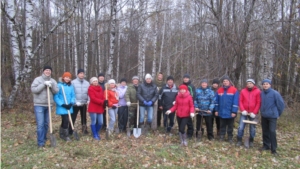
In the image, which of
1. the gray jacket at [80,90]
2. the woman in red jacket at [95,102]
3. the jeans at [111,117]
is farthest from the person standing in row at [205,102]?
the gray jacket at [80,90]

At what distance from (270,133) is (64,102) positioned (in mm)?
5495

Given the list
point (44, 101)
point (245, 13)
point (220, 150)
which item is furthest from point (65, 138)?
point (245, 13)

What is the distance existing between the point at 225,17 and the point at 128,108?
16.9 ft

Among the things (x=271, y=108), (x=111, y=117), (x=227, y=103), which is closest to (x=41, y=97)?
(x=111, y=117)

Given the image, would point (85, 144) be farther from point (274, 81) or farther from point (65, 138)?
point (274, 81)

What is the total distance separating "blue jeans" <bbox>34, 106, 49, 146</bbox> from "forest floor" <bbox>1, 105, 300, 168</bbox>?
217mm

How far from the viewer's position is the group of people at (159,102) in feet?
18.7

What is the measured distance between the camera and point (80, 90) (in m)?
6.38

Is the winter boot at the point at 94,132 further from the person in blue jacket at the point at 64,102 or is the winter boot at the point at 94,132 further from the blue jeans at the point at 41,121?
the blue jeans at the point at 41,121

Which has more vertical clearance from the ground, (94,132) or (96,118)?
(96,118)

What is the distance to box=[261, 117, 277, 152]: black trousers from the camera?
576cm

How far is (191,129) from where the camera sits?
684cm

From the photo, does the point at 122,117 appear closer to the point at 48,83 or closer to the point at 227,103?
the point at 48,83

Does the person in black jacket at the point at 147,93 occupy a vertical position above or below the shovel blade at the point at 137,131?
above
